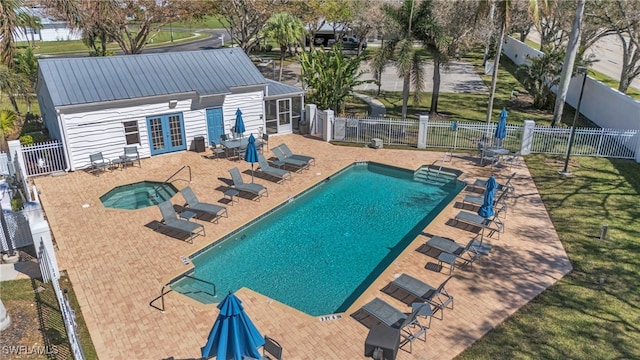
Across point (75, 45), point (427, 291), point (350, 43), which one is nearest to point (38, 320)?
point (427, 291)

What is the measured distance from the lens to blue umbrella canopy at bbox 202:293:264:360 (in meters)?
8.36

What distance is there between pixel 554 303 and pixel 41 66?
2252 centimetres

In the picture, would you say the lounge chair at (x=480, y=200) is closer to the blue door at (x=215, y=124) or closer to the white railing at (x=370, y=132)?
the white railing at (x=370, y=132)

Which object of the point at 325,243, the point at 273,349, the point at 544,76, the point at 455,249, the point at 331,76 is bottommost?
the point at 325,243

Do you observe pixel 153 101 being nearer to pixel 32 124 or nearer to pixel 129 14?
pixel 32 124

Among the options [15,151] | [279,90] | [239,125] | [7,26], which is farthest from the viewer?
[279,90]

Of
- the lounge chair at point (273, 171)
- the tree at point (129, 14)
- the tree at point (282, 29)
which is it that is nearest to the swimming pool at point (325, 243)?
the lounge chair at point (273, 171)

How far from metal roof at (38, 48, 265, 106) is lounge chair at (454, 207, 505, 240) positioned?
13399mm

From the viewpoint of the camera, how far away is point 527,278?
13180mm

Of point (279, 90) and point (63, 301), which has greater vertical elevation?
point (279, 90)

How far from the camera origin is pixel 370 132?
25328 mm

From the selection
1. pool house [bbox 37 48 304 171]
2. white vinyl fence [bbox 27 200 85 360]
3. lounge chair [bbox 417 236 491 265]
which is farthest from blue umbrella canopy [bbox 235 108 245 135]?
lounge chair [bbox 417 236 491 265]

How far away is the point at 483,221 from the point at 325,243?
5.50 metres

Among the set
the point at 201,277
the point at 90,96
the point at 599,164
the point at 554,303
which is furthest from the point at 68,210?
the point at 599,164
